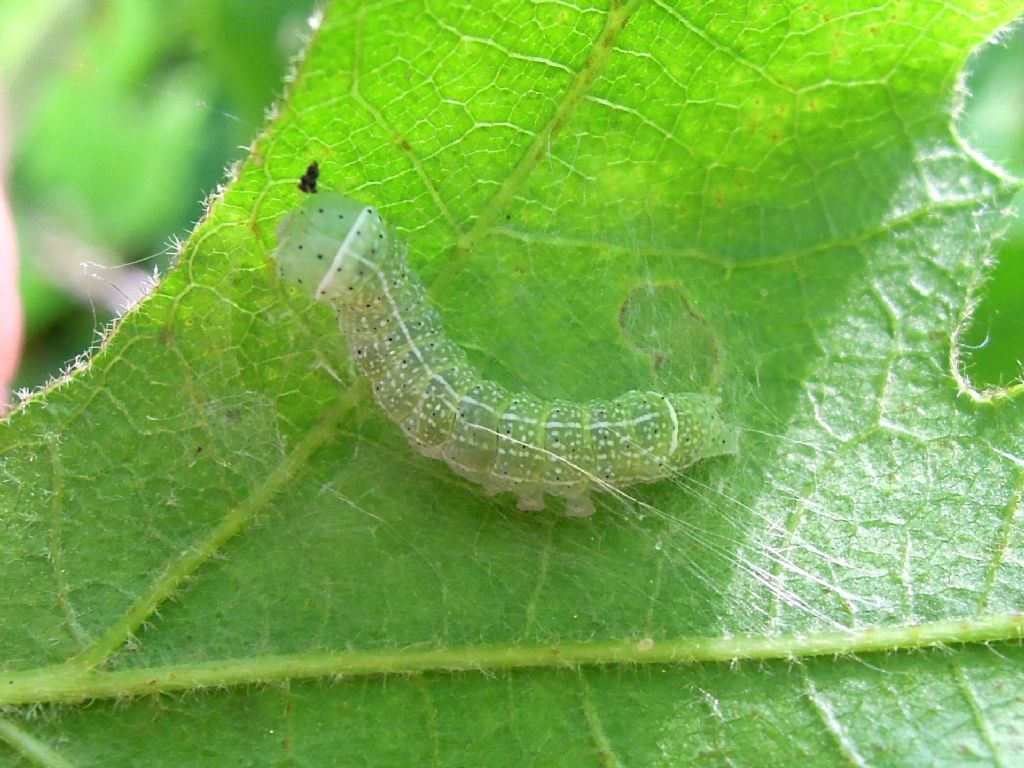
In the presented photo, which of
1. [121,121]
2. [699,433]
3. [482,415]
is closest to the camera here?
[482,415]

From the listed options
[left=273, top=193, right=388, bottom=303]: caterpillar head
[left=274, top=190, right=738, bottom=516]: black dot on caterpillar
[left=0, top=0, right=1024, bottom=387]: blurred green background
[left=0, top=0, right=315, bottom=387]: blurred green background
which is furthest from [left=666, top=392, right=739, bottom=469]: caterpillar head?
[left=0, top=0, right=315, bottom=387]: blurred green background

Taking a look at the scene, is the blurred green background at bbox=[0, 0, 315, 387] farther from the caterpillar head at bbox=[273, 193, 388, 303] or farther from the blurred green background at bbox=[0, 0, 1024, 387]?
the caterpillar head at bbox=[273, 193, 388, 303]

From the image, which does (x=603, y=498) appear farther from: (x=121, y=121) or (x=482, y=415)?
(x=121, y=121)

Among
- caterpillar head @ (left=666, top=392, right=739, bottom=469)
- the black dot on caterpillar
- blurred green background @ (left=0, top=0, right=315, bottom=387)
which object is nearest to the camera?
the black dot on caterpillar

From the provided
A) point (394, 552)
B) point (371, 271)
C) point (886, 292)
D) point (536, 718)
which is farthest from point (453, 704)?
point (886, 292)

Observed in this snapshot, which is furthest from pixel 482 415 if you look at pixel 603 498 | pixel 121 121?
pixel 121 121

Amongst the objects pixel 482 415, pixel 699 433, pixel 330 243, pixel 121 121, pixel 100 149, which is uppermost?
pixel 121 121

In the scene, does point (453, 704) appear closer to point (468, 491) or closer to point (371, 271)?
point (468, 491)
